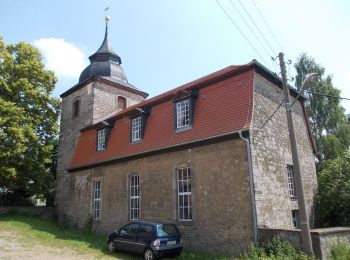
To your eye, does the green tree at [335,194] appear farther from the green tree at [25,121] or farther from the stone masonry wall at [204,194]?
the green tree at [25,121]

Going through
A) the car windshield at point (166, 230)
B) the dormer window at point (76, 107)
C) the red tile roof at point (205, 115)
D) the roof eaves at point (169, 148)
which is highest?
the dormer window at point (76, 107)

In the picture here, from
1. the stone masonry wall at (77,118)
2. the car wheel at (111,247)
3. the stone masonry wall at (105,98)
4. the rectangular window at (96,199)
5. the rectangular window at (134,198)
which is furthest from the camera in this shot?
the stone masonry wall at (105,98)

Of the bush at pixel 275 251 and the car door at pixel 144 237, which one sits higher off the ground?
the car door at pixel 144 237

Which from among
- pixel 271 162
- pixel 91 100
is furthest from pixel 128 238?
pixel 91 100

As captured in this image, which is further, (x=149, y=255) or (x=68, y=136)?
(x=68, y=136)

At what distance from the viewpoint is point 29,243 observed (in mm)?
14820

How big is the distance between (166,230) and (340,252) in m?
5.67

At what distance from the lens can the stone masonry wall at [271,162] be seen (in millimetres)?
12000

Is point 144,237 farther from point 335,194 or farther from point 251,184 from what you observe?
point 335,194

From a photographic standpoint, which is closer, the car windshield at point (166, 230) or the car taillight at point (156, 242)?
the car taillight at point (156, 242)

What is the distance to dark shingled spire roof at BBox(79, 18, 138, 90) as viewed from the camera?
26.6m

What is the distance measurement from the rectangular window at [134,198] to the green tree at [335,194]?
887cm

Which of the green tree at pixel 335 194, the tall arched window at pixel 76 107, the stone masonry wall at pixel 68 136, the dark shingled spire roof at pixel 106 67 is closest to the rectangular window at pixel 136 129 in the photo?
the stone masonry wall at pixel 68 136

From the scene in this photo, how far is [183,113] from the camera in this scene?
1524cm
